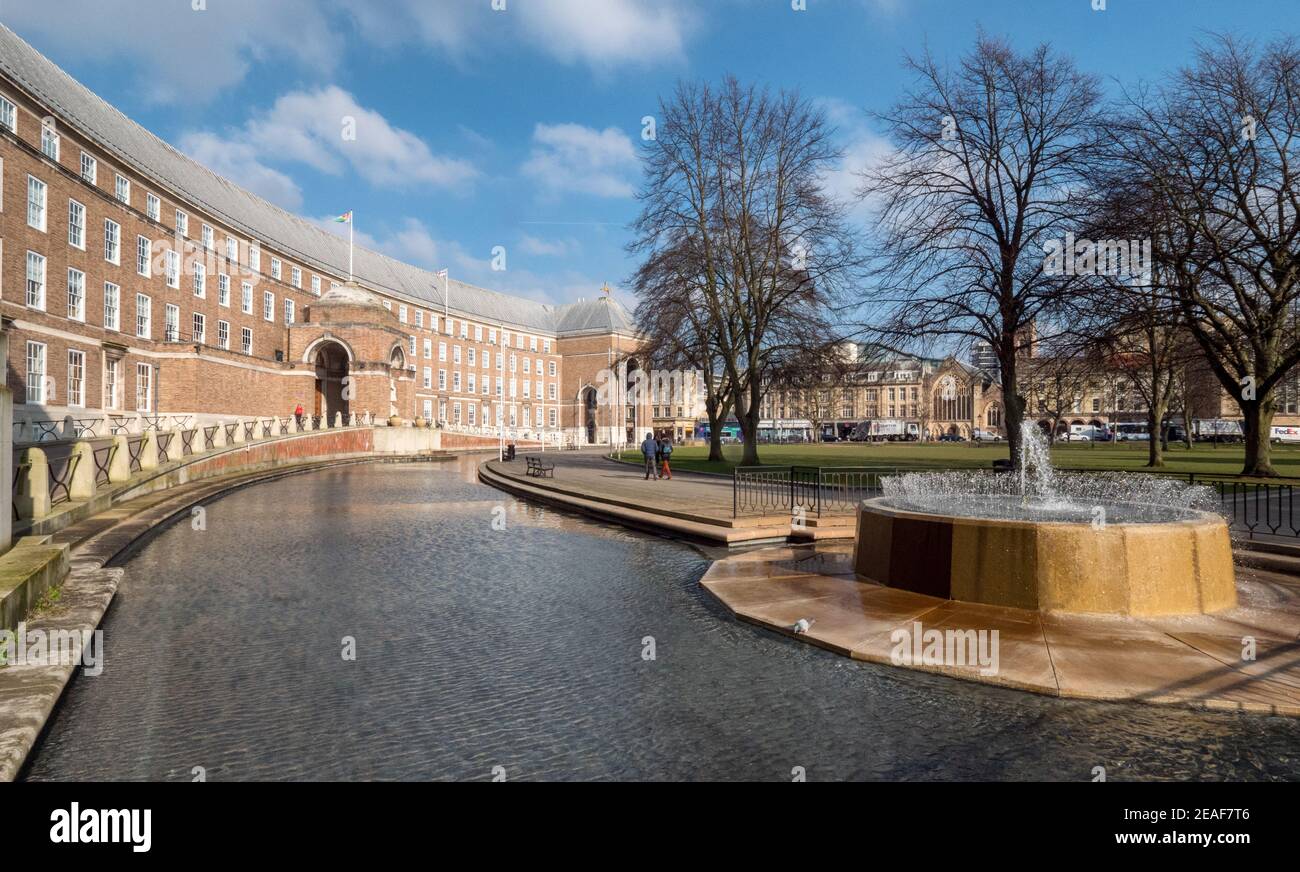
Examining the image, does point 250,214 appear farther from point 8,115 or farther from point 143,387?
point 8,115

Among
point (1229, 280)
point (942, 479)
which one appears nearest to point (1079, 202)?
point (1229, 280)

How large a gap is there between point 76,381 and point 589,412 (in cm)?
6511

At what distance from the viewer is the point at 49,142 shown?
35.0 meters

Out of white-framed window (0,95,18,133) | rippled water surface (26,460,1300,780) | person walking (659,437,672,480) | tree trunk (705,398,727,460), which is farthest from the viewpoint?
tree trunk (705,398,727,460)

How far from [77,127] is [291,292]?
24.9 metres

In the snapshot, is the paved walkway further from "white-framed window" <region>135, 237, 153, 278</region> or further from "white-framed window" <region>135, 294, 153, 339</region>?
"white-framed window" <region>135, 237, 153, 278</region>

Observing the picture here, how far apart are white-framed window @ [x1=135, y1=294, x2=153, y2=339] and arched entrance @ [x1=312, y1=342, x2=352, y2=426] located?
14.4m

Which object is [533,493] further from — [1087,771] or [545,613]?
[1087,771]

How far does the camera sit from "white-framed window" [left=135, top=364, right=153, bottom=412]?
40.9 meters

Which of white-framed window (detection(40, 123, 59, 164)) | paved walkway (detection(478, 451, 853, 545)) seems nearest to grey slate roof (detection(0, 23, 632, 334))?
white-framed window (detection(40, 123, 59, 164))

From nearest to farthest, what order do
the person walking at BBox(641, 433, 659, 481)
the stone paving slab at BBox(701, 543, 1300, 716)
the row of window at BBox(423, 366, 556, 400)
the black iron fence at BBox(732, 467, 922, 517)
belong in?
the stone paving slab at BBox(701, 543, 1300, 716)
the black iron fence at BBox(732, 467, 922, 517)
the person walking at BBox(641, 433, 659, 481)
the row of window at BBox(423, 366, 556, 400)

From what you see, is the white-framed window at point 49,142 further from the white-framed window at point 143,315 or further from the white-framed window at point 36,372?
the white-framed window at point 36,372

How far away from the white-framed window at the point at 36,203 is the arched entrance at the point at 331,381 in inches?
930
